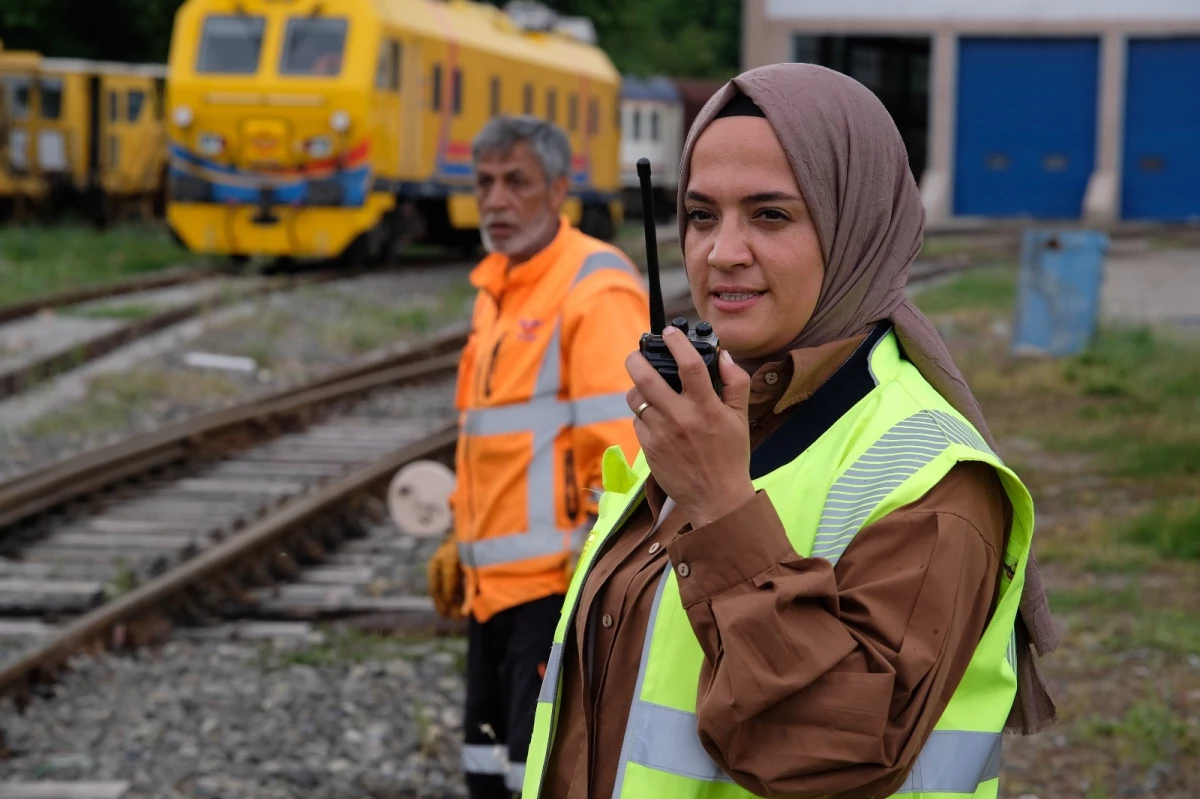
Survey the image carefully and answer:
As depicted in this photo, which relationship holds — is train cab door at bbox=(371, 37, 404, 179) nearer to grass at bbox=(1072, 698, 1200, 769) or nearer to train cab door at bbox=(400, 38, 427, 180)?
train cab door at bbox=(400, 38, 427, 180)

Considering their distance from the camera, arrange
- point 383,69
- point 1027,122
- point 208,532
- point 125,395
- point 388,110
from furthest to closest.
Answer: point 1027,122 < point 388,110 < point 383,69 < point 125,395 < point 208,532

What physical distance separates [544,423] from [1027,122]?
37479mm

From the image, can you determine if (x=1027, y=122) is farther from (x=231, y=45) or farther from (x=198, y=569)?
(x=198, y=569)

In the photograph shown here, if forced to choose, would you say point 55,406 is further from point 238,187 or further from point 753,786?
point 753,786

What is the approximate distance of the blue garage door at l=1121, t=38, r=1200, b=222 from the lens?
130 ft

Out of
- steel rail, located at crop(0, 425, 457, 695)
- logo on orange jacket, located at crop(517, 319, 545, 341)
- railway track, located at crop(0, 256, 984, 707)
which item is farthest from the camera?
railway track, located at crop(0, 256, 984, 707)

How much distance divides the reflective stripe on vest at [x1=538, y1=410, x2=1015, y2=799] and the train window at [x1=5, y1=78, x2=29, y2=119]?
30669 millimetres

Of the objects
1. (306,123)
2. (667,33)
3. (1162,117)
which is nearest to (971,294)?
(306,123)

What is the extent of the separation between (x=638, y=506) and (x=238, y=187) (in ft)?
62.2

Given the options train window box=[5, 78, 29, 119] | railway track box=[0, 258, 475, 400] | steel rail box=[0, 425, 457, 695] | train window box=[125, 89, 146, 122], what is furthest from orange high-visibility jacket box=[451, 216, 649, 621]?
train window box=[125, 89, 146, 122]

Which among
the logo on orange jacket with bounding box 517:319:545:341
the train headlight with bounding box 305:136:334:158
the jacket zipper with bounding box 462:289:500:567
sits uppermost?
the train headlight with bounding box 305:136:334:158

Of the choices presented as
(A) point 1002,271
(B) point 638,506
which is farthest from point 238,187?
(B) point 638,506

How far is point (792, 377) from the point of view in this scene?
2.14 m

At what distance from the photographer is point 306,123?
21.0 meters
